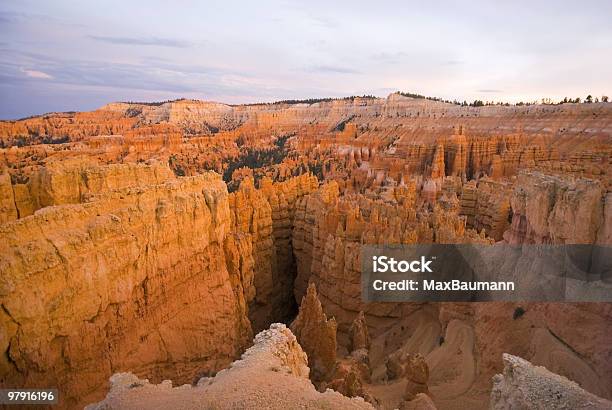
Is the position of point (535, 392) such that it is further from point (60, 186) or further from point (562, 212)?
point (60, 186)

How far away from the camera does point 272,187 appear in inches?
878

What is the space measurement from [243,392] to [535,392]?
392 cm

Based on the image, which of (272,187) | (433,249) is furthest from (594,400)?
(272,187)

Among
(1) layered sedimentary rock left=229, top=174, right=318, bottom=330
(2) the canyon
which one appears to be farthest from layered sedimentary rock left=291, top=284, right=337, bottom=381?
(1) layered sedimentary rock left=229, top=174, right=318, bottom=330

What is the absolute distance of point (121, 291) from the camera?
9.66 m

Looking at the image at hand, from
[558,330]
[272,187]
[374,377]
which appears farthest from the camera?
[272,187]

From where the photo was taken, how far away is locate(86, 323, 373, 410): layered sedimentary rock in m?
5.45

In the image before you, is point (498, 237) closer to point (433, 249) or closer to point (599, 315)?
point (433, 249)

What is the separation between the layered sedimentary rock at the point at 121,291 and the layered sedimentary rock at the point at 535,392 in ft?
25.8

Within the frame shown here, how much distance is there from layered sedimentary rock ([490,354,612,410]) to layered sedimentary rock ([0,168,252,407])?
7.88m

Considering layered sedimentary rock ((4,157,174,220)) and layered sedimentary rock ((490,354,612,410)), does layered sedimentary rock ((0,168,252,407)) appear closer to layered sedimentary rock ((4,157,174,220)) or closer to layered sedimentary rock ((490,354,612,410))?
layered sedimentary rock ((4,157,174,220))

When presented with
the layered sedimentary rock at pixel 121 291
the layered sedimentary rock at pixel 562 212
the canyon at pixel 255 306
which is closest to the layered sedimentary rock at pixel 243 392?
the canyon at pixel 255 306

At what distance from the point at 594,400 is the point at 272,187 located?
1836 centimetres

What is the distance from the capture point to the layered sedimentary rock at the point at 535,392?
514 centimetres
